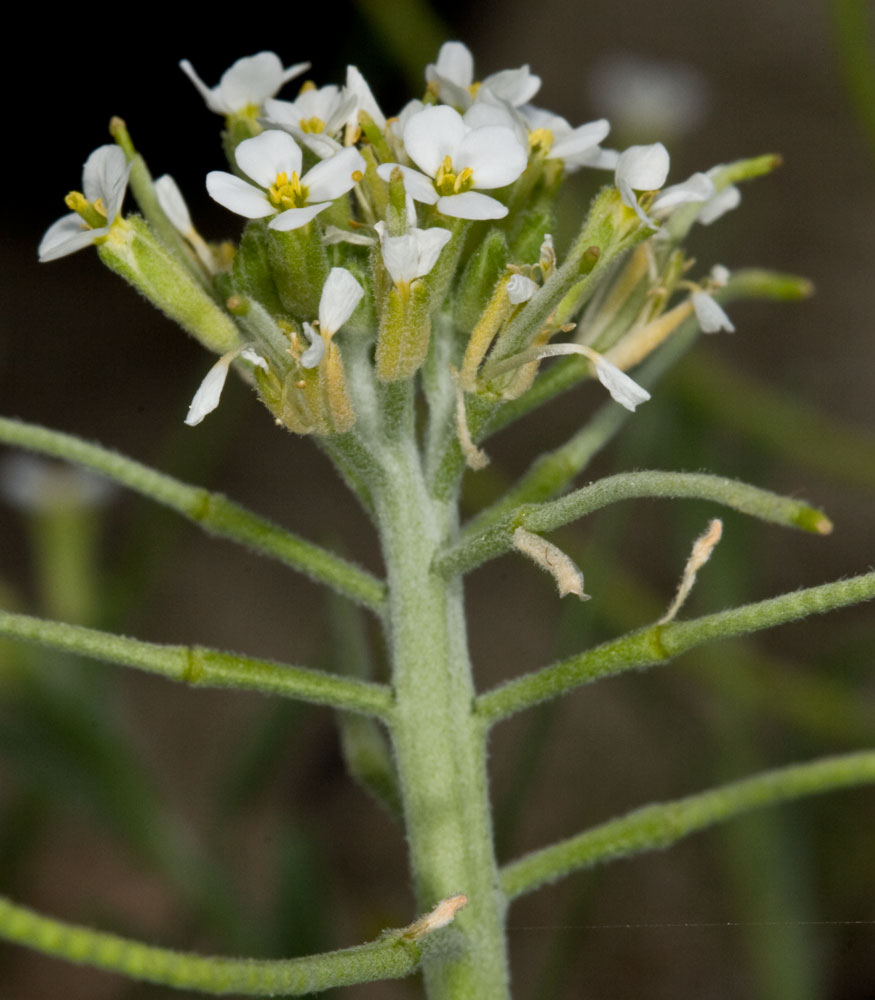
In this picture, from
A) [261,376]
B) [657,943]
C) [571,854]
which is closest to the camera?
[261,376]

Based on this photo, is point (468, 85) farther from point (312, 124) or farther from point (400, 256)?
point (400, 256)

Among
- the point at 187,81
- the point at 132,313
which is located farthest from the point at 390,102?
the point at 132,313

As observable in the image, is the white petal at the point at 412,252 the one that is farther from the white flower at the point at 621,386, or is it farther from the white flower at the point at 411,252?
the white flower at the point at 621,386

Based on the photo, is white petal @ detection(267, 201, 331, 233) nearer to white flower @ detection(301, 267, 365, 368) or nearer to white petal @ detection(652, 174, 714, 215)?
white flower @ detection(301, 267, 365, 368)

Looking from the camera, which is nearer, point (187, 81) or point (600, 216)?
point (600, 216)

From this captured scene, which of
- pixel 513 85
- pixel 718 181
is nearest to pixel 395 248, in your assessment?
pixel 513 85

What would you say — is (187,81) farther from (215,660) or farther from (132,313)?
(215,660)

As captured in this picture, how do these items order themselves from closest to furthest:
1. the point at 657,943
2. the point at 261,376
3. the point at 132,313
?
the point at 261,376
the point at 657,943
the point at 132,313
